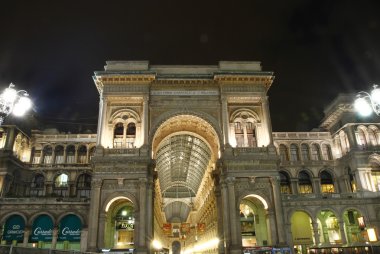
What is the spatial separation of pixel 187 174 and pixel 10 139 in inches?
1234

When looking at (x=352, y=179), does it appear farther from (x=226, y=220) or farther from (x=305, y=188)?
(x=226, y=220)

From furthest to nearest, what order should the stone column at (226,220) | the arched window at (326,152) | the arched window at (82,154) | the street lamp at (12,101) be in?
the arched window at (82,154)
the arched window at (326,152)
the stone column at (226,220)
the street lamp at (12,101)

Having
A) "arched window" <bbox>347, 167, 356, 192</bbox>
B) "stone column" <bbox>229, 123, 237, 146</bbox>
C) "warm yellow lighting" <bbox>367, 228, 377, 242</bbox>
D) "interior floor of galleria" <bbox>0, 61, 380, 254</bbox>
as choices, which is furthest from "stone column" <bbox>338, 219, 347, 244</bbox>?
"stone column" <bbox>229, 123, 237, 146</bbox>

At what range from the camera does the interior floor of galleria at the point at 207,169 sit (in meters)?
32.9

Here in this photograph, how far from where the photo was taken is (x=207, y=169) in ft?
166

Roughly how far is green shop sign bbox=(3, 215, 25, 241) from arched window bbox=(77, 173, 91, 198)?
13694mm

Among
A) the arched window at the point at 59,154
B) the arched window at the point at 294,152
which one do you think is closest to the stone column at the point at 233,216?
the arched window at the point at 294,152

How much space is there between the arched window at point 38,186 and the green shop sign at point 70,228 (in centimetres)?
1477

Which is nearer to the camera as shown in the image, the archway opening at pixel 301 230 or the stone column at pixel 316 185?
the archway opening at pixel 301 230

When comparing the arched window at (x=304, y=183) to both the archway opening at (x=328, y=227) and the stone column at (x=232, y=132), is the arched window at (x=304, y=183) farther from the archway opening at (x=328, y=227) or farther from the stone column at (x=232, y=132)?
the stone column at (x=232, y=132)

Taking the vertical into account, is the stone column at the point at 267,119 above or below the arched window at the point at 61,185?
above

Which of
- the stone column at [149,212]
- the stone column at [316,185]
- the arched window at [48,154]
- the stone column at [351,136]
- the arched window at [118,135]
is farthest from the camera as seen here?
the arched window at [48,154]

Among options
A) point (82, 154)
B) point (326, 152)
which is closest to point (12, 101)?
point (82, 154)

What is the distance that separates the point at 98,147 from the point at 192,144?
18.0 m
